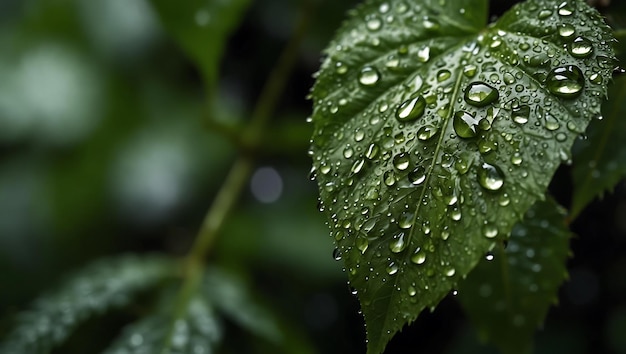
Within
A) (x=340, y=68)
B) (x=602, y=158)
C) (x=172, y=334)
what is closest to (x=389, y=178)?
(x=340, y=68)

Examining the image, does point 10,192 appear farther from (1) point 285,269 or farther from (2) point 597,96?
(2) point 597,96

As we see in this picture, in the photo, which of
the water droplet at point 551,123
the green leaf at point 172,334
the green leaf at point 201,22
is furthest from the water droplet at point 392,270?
the green leaf at point 201,22

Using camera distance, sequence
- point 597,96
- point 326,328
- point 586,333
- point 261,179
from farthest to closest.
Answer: point 261,179
point 326,328
point 586,333
point 597,96

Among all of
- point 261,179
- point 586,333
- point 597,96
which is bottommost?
point 586,333

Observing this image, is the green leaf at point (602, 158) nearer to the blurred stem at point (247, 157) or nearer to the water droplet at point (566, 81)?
the water droplet at point (566, 81)

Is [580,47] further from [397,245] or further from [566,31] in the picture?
[397,245]

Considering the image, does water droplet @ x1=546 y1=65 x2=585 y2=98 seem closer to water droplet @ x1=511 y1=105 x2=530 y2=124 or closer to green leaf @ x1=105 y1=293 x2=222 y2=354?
water droplet @ x1=511 y1=105 x2=530 y2=124

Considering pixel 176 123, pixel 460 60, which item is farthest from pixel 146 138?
pixel 460 60
